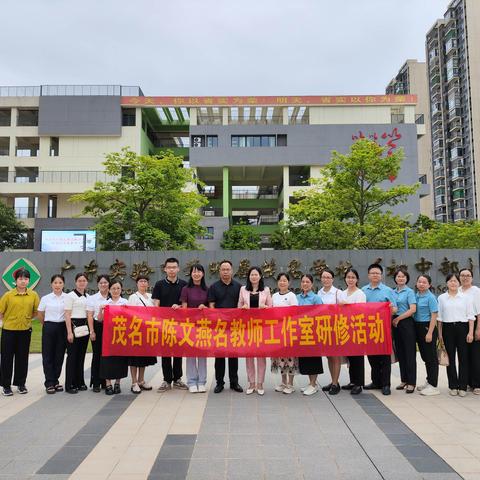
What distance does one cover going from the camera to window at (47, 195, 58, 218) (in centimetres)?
3244

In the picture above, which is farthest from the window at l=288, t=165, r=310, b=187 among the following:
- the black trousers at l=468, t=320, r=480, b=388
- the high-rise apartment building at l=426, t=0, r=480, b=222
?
the black trousers at l=468, t=320, r=480, b=388

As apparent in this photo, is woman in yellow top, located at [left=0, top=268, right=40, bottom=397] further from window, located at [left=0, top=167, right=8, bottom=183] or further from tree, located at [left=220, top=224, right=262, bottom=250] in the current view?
window, located at [left=0, top=167, right=8, bottom=183]

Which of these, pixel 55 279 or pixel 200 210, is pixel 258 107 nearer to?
pixel 200 210

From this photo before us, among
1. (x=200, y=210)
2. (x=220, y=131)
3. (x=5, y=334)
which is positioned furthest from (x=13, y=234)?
(x=5, y=334)

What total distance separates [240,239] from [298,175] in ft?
25.0

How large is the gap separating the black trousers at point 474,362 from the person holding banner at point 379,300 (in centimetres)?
91

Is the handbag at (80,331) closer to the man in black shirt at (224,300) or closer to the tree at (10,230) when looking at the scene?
the man in black shirt at (224,300)

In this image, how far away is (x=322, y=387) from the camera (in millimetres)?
5734

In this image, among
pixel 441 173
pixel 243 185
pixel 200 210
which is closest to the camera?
pixel 200 210

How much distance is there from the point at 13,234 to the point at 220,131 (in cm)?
1521

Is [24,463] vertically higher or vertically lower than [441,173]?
lower

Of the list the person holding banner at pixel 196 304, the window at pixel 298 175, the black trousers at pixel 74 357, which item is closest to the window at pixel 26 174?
the window at pixel 298 175

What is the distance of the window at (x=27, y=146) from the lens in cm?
3294

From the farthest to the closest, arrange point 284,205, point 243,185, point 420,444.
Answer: point 243,185 < point 284,205 < point 420,444
